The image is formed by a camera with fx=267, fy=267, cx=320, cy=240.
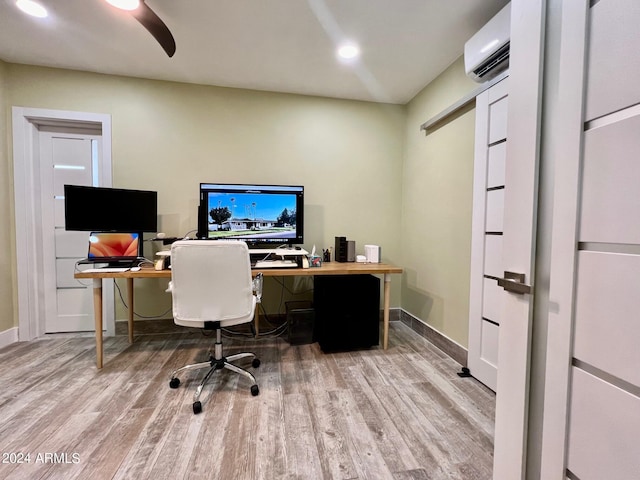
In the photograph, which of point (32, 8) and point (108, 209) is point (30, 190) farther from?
point (32, 8)

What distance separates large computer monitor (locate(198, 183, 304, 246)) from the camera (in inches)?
99.9

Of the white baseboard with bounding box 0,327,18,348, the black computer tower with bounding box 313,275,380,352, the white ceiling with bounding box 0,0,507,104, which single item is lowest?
the white baseboard with bounding box 0,327,18,348

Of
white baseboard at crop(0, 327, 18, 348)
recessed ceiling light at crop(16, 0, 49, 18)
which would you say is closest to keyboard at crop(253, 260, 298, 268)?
recessed ceiling light at crop(16, 0, 49, 18)

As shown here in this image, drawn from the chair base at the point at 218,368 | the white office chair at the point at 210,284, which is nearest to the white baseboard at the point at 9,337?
the chair base at the point at 218,368

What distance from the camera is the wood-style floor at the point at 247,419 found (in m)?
1.26

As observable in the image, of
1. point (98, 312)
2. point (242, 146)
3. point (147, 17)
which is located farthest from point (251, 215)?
point (147, 17)

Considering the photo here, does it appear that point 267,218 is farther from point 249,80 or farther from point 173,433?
point 173,433

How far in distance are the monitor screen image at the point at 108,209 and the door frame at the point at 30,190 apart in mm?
428

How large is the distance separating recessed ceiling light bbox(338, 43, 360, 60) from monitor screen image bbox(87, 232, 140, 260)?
238cm

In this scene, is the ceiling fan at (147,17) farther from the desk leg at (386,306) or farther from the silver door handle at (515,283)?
the desk leg at (386,306)

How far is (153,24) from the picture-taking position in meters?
1.62

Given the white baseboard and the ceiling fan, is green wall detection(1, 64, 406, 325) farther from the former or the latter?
the ceiling fan

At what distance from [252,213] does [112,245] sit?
1230 millimetres

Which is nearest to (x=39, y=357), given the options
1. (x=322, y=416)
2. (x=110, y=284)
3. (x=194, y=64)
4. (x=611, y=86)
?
(x=110, y=284)
